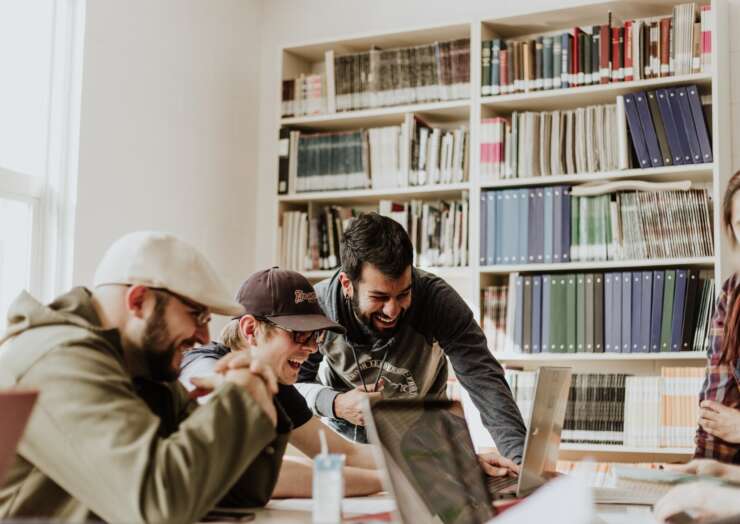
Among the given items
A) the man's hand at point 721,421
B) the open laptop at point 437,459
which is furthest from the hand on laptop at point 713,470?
the open laptop at point 437,459

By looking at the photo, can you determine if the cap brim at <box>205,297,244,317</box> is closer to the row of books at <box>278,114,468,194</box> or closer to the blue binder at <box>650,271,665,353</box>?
the blue binder at <box>650,271,665,353</box>

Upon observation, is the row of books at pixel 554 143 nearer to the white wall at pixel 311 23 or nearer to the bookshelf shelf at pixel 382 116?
the bookshelf shelf at pixel 382 116

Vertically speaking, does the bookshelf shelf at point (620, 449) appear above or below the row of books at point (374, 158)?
below

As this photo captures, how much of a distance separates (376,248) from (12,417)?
4.96 feet

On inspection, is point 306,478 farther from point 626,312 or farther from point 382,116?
point 382,116

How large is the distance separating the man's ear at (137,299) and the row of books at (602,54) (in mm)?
2843

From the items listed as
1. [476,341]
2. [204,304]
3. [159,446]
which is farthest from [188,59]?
[159,446]

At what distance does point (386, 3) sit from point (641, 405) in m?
2.29

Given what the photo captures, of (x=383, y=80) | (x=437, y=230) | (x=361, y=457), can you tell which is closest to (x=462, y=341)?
(x=361, y=457)

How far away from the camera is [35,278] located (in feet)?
11.1

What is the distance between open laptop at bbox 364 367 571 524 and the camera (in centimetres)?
148

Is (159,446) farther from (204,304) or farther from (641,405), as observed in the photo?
(641,405)

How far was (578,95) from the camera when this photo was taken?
13.0 feet

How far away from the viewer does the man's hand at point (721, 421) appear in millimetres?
2361
